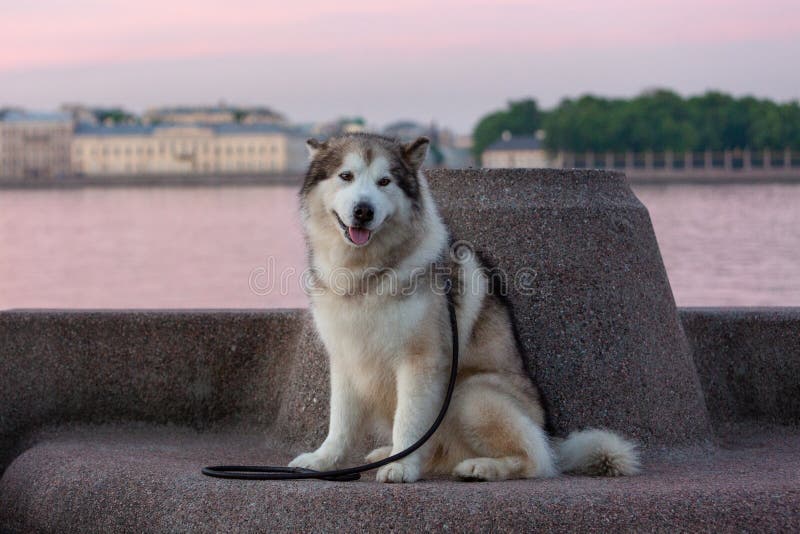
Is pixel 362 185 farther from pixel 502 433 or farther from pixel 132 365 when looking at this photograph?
pixel 132 365

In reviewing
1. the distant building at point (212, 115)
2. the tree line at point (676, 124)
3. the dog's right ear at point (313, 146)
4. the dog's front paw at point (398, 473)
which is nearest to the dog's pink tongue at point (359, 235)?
the dog's right ear at point (313, 146)

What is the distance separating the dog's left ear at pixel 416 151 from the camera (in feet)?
14.9

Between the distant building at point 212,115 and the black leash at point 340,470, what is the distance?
16244cm

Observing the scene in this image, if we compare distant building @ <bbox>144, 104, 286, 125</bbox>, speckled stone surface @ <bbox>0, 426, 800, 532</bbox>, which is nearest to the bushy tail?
speckled stone surface @ <bbox>0, 426, 800, 532</bbox>

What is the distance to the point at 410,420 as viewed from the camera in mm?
4484

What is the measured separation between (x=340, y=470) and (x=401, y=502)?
567 millimetres

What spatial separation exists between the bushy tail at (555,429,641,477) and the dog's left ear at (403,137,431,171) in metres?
1.45

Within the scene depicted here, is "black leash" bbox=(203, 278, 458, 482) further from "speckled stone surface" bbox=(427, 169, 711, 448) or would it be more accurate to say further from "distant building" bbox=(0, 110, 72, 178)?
"distant building" bbox=(0, 110, 72, 178)

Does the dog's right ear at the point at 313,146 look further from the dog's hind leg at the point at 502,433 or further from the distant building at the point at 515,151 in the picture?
the distant building at the point at 515,151

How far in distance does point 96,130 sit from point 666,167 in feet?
279

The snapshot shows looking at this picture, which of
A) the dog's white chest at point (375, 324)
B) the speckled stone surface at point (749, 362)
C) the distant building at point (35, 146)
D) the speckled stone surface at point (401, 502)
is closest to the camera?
the speckled stone surface at point (401, 502)

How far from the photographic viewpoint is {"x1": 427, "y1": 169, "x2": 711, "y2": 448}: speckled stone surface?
554cm

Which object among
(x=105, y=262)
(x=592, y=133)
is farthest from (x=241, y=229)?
(x=592, y=133)

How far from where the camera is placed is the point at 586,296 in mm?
5590
